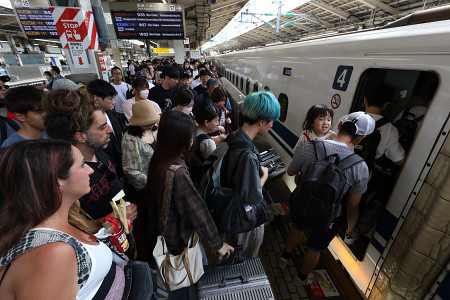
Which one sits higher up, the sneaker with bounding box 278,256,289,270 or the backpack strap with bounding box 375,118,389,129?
the backpack strap with bounding box 375,118,389,129

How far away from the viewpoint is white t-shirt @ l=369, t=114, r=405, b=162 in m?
1.85

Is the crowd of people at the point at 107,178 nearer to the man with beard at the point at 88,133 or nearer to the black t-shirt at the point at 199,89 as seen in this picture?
the man with beard at the point at 88,133

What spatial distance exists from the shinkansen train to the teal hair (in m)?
1.03

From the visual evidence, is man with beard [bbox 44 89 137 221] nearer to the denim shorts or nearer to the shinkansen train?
the denim shorts

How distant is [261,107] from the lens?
1.55m

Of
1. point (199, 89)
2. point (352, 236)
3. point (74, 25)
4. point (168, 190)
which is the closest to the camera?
point (168, 190)

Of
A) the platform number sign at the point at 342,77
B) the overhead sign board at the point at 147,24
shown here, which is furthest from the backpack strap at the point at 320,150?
the overhead sign board at the point at 147,24

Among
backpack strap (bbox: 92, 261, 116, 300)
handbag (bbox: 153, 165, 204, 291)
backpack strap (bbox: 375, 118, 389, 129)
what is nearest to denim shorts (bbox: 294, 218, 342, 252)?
backpack strap (bbox: 375, 118, 389, 129)

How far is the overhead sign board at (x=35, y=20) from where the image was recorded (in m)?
6.95

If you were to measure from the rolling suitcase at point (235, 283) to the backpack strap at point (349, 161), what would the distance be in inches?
39.0

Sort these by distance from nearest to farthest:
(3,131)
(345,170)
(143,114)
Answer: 1. (345,170)
2. (143,114)
3. (3,131)

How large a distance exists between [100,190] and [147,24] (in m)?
7.43

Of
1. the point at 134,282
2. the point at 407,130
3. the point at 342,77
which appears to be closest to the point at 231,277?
the point at 134,282

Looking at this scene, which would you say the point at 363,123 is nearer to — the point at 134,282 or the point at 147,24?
the point at 134,282
